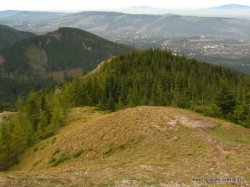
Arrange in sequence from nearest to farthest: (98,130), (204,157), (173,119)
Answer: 1. (204,157)
2. (173,119)
3. (98,130)

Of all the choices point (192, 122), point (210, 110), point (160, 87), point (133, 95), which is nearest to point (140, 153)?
point (192, 122)

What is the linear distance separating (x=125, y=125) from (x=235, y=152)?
1925cm

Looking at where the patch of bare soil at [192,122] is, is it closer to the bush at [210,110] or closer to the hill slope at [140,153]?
the hill slope at [140,153]

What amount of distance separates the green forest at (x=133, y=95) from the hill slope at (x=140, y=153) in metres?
12.6

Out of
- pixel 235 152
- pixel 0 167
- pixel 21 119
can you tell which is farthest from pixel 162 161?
pixel 21 119

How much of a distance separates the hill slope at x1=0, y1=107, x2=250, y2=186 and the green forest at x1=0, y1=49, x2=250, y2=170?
12.6 meters

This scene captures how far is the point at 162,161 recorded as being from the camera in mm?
38969

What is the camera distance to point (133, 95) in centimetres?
10919

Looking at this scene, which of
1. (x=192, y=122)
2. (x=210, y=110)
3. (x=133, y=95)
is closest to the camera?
(x=192, y=122)

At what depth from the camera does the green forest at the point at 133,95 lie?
7288cm

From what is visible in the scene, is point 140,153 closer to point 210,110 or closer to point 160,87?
point 210,110

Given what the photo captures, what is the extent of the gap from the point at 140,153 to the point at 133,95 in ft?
215

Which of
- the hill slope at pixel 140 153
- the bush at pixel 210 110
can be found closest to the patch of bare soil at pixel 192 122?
the hill slope at pixel 140 153

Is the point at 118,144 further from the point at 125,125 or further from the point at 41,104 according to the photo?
the point at 41,104
